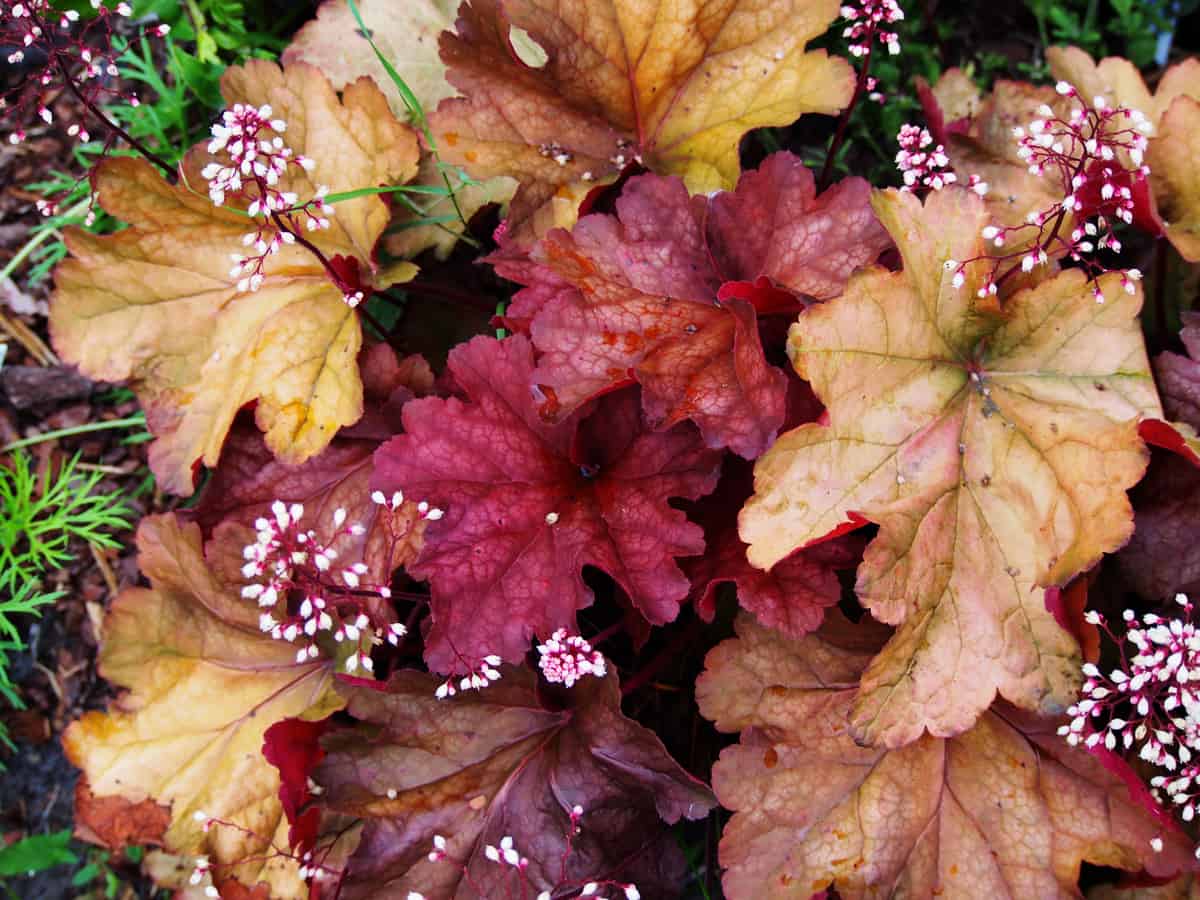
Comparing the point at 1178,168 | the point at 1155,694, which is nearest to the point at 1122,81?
the point at 1178,168

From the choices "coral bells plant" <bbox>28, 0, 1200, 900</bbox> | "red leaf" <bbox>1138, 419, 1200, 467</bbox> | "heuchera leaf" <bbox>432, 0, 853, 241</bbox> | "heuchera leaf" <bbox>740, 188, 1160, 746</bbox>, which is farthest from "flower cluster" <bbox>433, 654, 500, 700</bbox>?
"red leaf" <bbox>1138, 419, 1200, 467</bbox>

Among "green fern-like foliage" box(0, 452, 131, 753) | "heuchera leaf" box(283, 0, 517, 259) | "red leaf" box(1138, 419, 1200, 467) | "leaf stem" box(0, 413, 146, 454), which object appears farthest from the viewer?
"leaf stem" box(0, 413, 146, 454)

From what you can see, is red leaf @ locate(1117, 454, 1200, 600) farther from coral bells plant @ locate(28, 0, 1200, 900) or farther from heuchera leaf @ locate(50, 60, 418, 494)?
heuchera leaf @ locate(50, 60, 418, 494)

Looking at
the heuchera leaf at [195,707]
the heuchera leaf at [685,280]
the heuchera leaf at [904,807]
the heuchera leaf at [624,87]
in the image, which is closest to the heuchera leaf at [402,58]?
the heuchera leaf at [624,87]

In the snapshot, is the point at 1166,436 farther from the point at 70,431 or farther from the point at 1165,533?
the point at 70,431

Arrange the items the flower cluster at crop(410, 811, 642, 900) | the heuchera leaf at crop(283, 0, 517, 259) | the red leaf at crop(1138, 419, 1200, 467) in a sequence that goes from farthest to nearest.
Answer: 1. the heuchera leaf at crop(283, 0, 517, 259)
2. the flower cluster at crop(410, 811, 642, 900)
3. the red leaf at crop(1138, 419, 1200, 467)

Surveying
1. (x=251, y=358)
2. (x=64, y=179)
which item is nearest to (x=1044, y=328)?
(x=251, y=358)

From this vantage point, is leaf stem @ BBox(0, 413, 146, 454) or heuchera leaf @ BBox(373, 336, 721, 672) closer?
heuchera leaf @ BBox(373, 336, 721, 672)

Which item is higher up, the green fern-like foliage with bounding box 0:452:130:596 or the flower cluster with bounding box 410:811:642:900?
the green fern-like foliage with bounding box 0:452:130:596

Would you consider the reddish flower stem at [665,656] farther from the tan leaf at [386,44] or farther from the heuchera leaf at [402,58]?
the tan leaf at [386,44]
